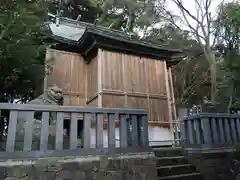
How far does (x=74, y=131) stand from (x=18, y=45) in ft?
7.90

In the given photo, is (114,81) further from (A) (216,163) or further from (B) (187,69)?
(B) (187,69)

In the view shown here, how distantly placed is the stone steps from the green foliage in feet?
11.8

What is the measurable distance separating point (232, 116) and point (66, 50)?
6.23 metres

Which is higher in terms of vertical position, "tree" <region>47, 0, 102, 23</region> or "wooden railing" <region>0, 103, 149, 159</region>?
"tree" <region>47, 0, 102, 23</region>

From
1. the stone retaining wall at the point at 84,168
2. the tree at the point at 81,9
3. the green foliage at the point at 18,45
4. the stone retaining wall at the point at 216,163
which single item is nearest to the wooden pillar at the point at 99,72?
the green foliage at the point at 18,45

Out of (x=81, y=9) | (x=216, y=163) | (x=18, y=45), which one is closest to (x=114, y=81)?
(x=18, y=45)

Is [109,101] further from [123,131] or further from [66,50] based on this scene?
[123,131]

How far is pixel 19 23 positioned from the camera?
14.8ft

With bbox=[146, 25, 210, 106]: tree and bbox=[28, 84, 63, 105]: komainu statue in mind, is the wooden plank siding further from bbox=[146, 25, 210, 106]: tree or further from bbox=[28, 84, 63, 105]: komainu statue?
bbox=[146, 25, 210, 106]: tree

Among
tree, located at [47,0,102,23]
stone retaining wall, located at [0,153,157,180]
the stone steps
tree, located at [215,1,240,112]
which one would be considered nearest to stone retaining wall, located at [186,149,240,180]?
the stone steps

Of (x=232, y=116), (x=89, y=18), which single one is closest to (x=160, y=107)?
(x=232, y=116)

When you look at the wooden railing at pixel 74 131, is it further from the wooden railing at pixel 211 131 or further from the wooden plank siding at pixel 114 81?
the wooden plank siding at pixel 114 81

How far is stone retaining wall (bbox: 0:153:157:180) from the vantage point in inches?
119

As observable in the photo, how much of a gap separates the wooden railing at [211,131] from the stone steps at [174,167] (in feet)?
1.52
